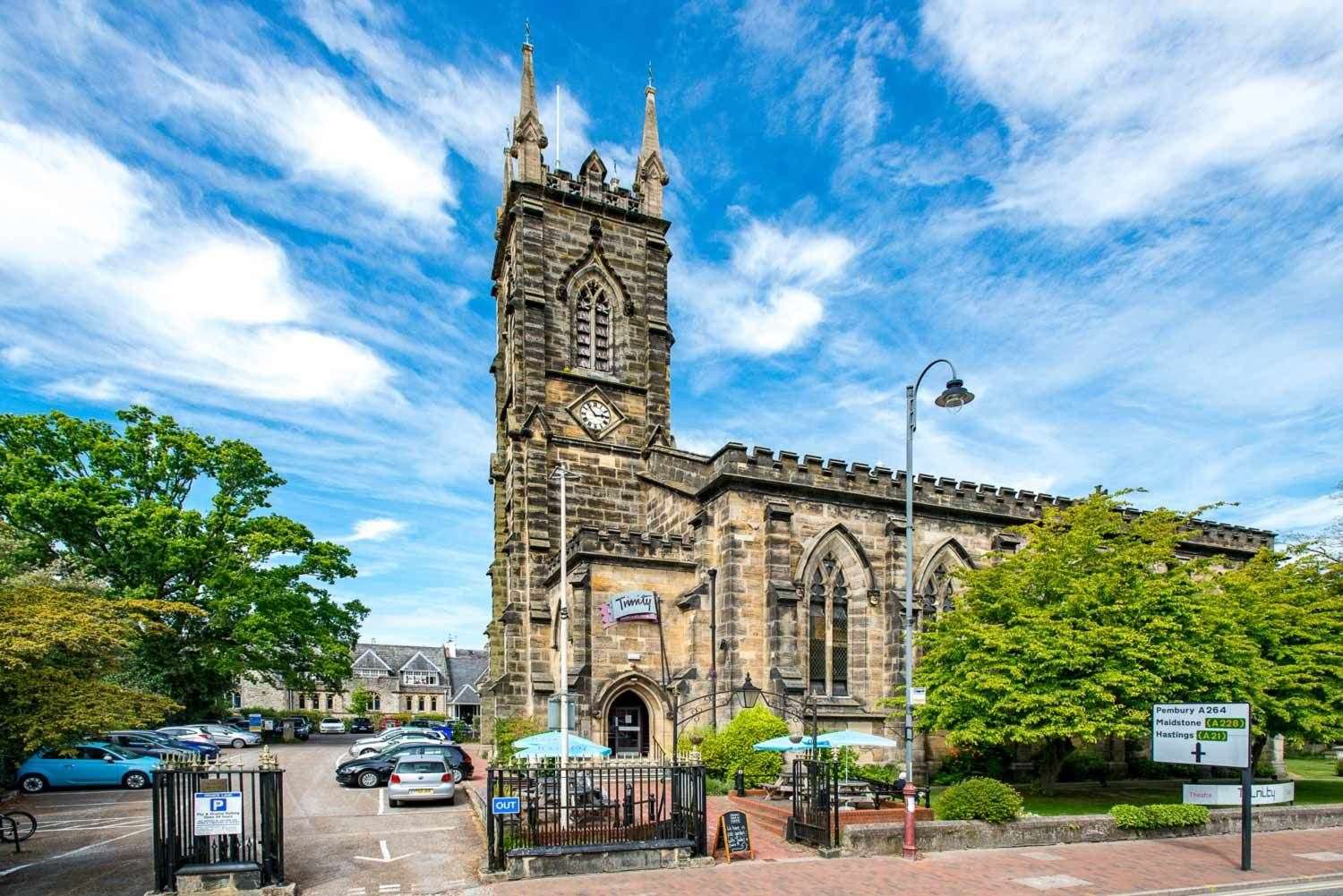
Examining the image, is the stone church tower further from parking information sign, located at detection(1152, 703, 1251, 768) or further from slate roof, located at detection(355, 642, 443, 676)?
slate roof, located at detection(355, 642, 443, 676)

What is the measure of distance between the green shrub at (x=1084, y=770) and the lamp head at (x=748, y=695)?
11619 mm

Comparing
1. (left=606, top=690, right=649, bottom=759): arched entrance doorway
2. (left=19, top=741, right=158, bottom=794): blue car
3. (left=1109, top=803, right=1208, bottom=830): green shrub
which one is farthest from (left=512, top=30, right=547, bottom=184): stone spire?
(left=1109, top=803, right=1208, bottom=830): green shrub

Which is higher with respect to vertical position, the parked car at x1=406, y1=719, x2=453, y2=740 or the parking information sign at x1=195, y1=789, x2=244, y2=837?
the parking information sign at x1=195, y1=789, x2=244, y2=837

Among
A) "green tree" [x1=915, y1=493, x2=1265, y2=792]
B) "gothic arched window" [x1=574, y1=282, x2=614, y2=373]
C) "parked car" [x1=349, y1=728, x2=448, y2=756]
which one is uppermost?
"gothic arched window" [x1=574, y1=282, x2=614, y2=373]

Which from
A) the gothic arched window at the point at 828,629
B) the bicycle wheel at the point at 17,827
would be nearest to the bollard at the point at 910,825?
the gothic arched window at the point at 828,629

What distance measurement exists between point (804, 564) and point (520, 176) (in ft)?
64.9

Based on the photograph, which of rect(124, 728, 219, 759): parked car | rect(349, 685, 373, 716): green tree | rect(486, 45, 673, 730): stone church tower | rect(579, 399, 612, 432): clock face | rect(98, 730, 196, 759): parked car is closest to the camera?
rect(98, 730, 196, 759): parked car

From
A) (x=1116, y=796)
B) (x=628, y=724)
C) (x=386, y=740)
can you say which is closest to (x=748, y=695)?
(x=628, y=724)

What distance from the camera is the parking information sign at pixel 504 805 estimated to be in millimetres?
13375

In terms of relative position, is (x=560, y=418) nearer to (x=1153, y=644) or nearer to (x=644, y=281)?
(x=644, y=281)

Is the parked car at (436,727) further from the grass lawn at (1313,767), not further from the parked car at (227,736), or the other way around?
the grass lawn at (1313,767)

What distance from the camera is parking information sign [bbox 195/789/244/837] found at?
12.4 meters

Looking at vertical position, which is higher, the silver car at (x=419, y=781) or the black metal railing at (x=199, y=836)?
the black metal railing at (x=199, y=836)

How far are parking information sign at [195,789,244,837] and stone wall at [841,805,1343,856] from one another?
10.7 metres
